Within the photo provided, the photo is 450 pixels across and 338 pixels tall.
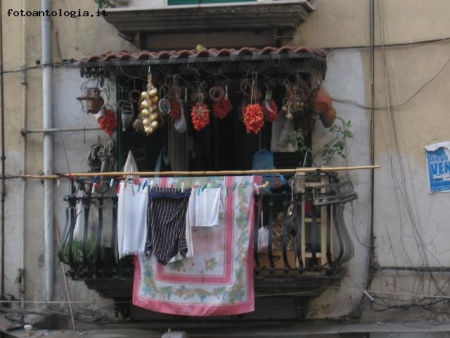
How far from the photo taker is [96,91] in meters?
8.98

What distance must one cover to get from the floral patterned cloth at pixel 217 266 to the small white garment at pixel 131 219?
0.20 m

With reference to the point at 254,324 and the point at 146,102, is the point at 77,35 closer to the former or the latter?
the point at 146,102

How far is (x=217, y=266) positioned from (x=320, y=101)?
1.88 m

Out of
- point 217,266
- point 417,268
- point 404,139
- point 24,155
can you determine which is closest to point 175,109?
point 217,266

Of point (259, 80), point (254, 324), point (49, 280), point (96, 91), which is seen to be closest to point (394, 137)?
point (259, 80)

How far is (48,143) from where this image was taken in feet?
31.1

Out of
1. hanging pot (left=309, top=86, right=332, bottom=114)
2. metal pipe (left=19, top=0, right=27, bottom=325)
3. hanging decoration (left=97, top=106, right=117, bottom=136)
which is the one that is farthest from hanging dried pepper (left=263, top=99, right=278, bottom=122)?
metal pipe (left=19, top=0, right=27, bottom=325)

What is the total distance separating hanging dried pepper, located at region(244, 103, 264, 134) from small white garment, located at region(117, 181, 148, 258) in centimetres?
118

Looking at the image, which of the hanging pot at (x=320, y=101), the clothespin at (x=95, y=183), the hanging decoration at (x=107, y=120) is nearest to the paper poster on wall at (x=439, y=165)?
the hanging pot at (x=320, y=101)

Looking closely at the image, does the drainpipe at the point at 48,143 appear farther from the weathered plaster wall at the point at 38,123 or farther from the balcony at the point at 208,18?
the balcony at the point at 208,18

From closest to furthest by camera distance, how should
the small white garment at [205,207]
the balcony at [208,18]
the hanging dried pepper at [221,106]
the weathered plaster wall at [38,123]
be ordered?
1. the small white garment at [205,207]
2. the hanging dried pepper at [221,106]
3. the balcony at [208,18]
4. the weathered plaster wall at [38,123]

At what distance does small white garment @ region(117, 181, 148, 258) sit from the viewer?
834 centimetres

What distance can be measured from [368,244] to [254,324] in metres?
1.43

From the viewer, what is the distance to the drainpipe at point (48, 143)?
30.9 ft
